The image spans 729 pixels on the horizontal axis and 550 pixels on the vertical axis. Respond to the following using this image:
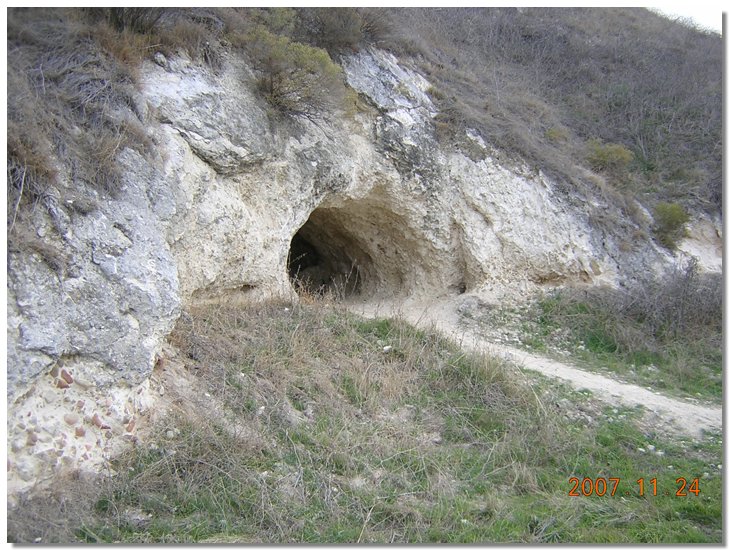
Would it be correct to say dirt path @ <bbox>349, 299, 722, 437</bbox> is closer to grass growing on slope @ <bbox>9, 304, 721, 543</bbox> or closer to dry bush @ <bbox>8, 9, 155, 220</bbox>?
grass growing on slope @ <bbox>9, 304, 721, 543</bbox>

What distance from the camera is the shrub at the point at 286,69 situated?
855cm

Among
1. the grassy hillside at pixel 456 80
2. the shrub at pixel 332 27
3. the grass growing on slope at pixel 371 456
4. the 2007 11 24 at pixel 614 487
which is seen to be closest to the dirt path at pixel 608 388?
the grass growing on slope at pixel 371 456

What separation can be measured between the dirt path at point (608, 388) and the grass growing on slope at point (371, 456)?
16.3 inches

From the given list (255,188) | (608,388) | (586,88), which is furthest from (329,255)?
(586,88)

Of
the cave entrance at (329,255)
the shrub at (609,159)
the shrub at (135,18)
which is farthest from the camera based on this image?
the shrub at (609,159)

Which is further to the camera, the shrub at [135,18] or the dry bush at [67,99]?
the shrub at [135,18]

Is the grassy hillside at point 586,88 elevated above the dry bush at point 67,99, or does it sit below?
above

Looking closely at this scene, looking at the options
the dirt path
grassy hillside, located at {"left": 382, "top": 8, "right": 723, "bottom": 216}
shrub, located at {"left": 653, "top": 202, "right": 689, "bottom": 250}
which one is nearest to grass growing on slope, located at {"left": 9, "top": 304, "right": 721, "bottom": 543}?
the dirt path

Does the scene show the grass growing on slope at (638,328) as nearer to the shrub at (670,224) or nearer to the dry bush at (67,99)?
the shrub at (670,224)

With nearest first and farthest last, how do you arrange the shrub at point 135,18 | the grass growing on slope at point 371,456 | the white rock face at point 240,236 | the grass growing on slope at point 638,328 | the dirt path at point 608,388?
the grass growing on slope at point 371,456 < the white rock face at point 240,236 < the dirt path at point 608,388 < the shrub at point 135,18 < the grass growing on slope at point 638,328

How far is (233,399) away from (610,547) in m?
3.60

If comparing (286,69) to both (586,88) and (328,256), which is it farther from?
(586,88)

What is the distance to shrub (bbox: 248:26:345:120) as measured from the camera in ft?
28.0

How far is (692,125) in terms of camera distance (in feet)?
50.0
